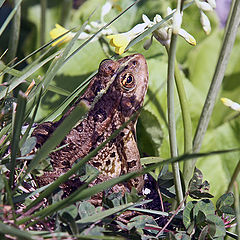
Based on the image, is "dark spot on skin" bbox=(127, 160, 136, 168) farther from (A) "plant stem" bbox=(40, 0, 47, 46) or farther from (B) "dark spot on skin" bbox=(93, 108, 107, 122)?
(A) "plant stem" bbox=(40, 0, 47, 46)

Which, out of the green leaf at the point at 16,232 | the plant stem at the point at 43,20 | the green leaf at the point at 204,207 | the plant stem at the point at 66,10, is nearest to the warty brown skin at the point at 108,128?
the green leaf at the point at 204,207

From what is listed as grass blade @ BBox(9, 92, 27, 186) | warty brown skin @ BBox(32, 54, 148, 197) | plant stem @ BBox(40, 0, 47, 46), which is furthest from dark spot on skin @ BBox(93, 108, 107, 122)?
plant stem @ BBox(40, 0, 47, 46)

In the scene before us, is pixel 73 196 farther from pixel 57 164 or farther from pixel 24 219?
pixel 57 164

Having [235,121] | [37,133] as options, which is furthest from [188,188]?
[235,121]

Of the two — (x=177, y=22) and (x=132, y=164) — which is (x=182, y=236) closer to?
(x=132, y=164)

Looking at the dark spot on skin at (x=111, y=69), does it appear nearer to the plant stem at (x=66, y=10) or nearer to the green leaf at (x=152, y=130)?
the green leaf at (x=152, y=130)

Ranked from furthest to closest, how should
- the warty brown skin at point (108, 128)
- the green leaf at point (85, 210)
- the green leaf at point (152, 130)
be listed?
the green leaf at point (152, 130), the warty brown skin at point (108, 128), the green leaf at point (85, 210)

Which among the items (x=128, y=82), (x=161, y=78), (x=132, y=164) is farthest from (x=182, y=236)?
(x=161, y=78)

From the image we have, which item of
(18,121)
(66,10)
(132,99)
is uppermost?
(66,10)
